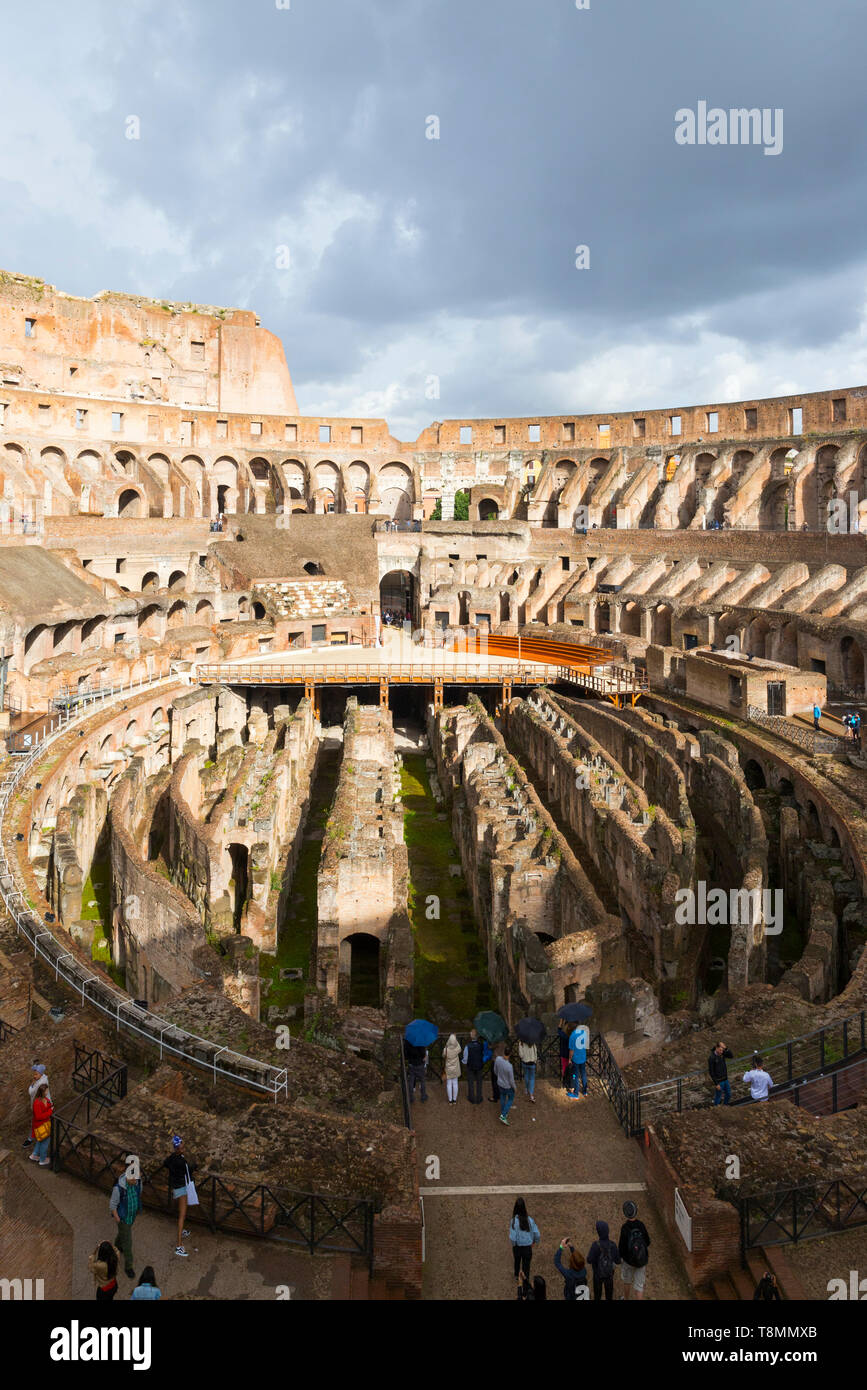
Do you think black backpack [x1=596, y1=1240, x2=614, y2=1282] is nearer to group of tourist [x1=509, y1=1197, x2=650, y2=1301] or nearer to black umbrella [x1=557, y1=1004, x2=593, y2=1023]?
group of tourist [x1=509, y1=1197, x2=650, y2=1301]

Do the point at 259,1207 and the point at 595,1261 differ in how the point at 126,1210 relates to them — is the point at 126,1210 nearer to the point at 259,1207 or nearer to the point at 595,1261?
the point at 259,1207

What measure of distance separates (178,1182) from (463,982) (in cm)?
1088

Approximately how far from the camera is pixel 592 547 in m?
50.0

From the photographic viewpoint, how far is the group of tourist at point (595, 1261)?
7246mm

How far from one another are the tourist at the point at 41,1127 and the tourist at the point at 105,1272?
6.04ft

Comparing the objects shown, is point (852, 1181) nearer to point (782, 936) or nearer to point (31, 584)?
point (782, 936)

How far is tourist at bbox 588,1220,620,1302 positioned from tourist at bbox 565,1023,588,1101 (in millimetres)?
3094

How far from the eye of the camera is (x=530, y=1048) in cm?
1079

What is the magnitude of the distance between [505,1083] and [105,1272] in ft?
14.8

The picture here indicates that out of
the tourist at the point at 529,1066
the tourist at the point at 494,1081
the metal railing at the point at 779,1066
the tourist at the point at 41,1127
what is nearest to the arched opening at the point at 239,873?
the tourist at the point at 494,1081

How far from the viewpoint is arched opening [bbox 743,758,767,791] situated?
25.9 meters

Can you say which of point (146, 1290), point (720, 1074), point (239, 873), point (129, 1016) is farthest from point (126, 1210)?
point (239, 873)

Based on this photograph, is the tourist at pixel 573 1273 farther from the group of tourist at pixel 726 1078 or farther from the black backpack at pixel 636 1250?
the group of tourist at pixel 726 1078

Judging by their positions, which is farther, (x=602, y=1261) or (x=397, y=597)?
(x=397, y=597)
